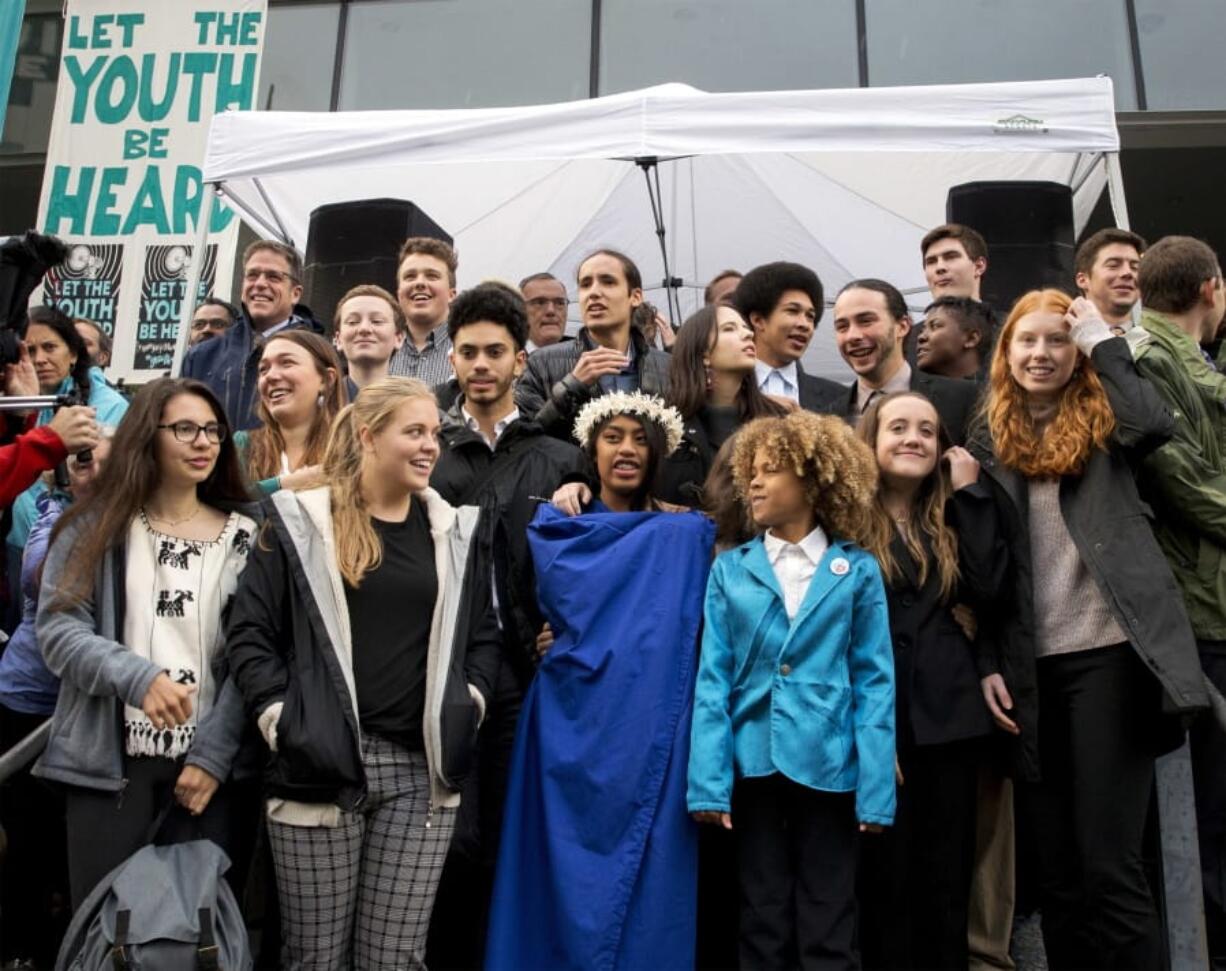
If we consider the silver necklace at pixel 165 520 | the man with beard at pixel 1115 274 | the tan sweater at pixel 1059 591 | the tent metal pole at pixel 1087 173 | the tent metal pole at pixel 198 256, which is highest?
the tent metal pole at pixel 1087 173

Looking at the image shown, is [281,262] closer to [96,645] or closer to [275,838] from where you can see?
[96,645]

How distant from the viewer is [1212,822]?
3.65m

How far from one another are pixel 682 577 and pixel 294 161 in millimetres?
3336

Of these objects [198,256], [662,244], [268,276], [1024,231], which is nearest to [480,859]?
[268,276]

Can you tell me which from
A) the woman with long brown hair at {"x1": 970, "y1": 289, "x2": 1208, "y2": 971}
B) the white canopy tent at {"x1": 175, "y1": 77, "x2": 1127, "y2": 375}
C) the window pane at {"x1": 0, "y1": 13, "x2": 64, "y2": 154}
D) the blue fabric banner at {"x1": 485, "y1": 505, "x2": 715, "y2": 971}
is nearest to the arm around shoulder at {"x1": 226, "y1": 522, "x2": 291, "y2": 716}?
the blue fabric banner at {"x1": 485, "y1": 505, "x2": 715, "y2": 971}

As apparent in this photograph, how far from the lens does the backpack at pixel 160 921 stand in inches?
109

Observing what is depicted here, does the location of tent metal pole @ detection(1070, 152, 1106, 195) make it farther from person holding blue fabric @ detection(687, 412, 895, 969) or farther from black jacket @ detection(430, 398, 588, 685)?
black jacket @ detection(430, 398, 588, 685)

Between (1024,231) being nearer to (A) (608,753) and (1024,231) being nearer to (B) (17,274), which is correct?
(A) (608,753)

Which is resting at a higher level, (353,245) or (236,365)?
(353,245)

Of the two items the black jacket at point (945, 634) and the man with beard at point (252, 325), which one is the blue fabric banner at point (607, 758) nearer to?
the black jacket at point (945, 634)

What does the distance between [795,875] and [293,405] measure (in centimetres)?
208

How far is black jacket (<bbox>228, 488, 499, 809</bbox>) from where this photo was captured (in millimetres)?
2957

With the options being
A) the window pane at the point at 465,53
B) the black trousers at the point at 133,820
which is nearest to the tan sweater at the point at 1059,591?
the black trousers at the point at 133,820

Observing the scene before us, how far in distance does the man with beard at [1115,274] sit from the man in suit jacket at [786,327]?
43.2 inches
